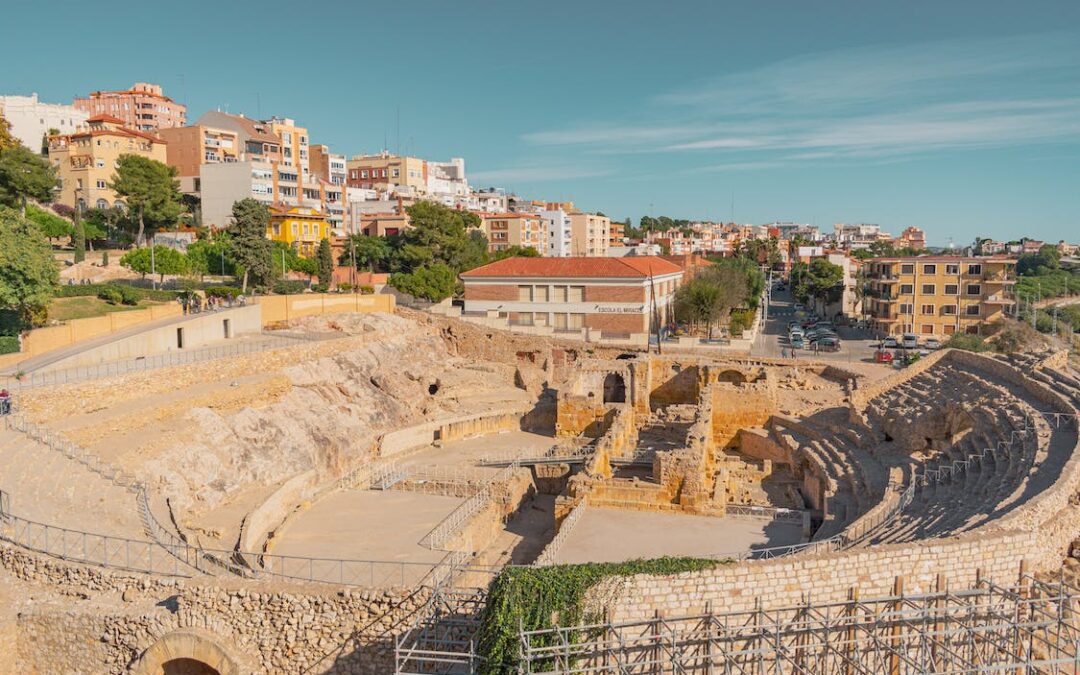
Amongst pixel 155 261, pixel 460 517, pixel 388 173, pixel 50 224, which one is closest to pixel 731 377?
pixel 460 517

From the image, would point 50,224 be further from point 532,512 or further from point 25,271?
point 532,512

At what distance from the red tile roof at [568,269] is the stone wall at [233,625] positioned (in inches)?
1400

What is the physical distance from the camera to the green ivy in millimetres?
11133

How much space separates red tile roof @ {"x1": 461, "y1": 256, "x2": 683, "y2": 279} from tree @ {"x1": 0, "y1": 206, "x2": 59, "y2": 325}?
83.6 ft

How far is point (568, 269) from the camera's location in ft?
160

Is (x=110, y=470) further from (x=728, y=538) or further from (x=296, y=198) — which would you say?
(x=296, y=198)

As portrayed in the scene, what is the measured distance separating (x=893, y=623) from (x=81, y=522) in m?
16.1

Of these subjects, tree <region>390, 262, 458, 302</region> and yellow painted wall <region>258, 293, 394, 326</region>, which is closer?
yellow painted wall <region>258, 293, 394, 326</region>

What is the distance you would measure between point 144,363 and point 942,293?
47.5 meters

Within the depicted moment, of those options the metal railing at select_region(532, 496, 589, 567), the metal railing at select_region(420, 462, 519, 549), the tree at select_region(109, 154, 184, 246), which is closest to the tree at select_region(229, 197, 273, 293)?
the tree at select_region(109, 154, 184, 246)

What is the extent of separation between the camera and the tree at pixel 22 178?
41.9 meters

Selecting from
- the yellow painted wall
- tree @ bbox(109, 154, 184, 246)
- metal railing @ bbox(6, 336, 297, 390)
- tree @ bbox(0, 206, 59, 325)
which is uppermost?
tree @ bbox(109, 154, 184, 246)

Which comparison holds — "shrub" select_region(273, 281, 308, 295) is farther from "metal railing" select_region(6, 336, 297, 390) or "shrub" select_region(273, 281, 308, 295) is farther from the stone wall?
the stone wall

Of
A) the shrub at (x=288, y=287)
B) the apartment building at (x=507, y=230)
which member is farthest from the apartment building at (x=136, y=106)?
the shrub at (x=288, y=287)
